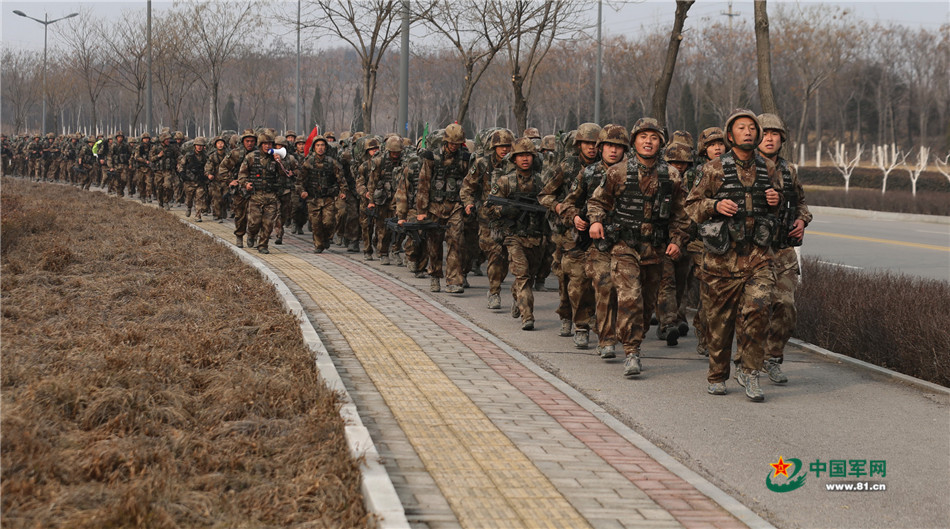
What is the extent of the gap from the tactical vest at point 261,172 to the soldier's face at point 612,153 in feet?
31.0

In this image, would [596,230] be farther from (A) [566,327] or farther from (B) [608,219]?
(A) [566,327]

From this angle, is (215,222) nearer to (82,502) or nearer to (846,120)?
(82,502)

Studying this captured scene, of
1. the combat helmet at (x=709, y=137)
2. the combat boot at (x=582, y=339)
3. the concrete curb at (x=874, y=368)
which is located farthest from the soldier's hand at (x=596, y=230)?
the concrete curb at (x=874, y=368)

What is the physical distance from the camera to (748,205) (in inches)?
332

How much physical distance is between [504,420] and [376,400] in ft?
3.32

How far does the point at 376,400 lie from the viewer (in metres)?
7.90

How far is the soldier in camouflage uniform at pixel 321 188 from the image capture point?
19.3m

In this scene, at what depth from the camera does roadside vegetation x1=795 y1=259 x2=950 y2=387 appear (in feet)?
32.0

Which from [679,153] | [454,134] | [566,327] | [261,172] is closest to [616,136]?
[679,153]

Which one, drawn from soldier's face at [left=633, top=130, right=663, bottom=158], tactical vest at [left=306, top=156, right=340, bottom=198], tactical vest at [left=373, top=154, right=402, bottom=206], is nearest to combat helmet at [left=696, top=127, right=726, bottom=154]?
soldier's face at [left=633, top=130, right=663, bottom=158]

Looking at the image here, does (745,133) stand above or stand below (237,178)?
above

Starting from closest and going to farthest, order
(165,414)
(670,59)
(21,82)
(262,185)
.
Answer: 1. (165,414)
2. (670,59)
3. (262,185)
4. (21,82)

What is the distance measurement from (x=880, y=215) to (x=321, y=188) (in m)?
21.5

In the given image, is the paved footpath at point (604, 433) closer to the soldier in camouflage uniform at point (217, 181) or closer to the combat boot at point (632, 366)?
the combat boot at point (632, 366)
